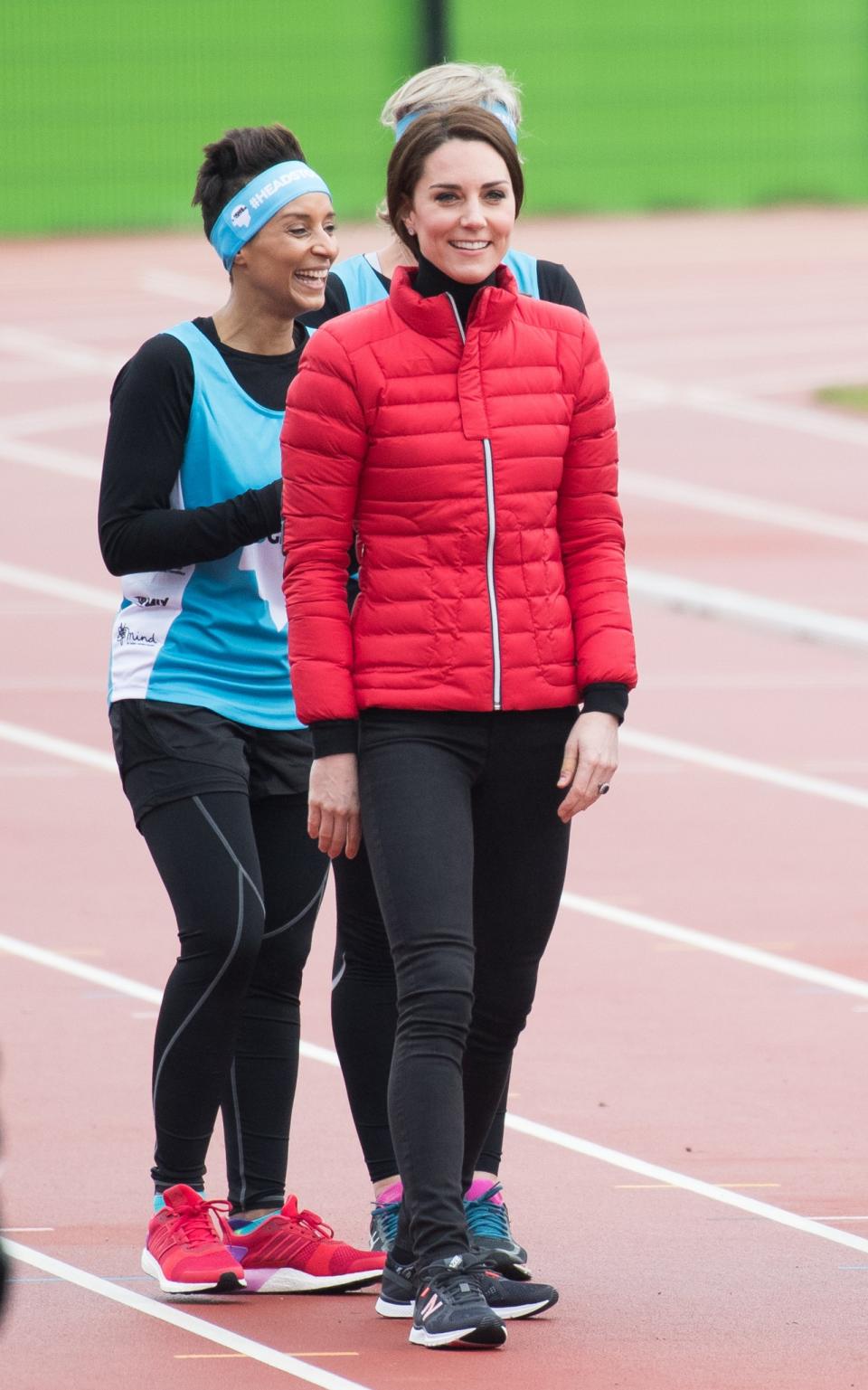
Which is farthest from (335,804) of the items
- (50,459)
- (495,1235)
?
(50,459)

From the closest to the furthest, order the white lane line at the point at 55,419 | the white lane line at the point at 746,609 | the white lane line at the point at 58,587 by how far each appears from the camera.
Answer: the white lane line at the point at 746,609 → the white lane line at the point at 58,587 → the white lane line at the point at 55,419

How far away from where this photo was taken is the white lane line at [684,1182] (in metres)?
5.43

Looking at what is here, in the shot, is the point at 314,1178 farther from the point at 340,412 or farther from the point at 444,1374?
the point at 340,412

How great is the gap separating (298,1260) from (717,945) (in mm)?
3264

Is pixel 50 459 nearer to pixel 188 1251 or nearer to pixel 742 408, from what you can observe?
pixel 742 408

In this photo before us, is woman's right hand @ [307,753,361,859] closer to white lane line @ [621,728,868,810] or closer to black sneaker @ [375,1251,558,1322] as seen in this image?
black sneaker @ [375,1251,558,1322]

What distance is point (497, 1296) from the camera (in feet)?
15.8

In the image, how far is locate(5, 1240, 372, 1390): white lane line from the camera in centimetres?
453

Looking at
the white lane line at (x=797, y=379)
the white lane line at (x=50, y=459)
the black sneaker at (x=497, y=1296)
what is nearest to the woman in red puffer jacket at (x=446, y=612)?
the black sneaker at (x=497, y=1296)

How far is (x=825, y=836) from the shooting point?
9.67m

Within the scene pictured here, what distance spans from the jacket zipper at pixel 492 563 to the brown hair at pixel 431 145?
0.44 meters

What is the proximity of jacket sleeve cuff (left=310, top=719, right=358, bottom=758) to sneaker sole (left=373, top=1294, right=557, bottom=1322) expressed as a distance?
1017mm

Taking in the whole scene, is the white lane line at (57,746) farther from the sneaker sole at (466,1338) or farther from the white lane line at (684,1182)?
the sneaker sole at (466,1338)

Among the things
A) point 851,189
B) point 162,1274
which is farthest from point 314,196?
point 851,189
